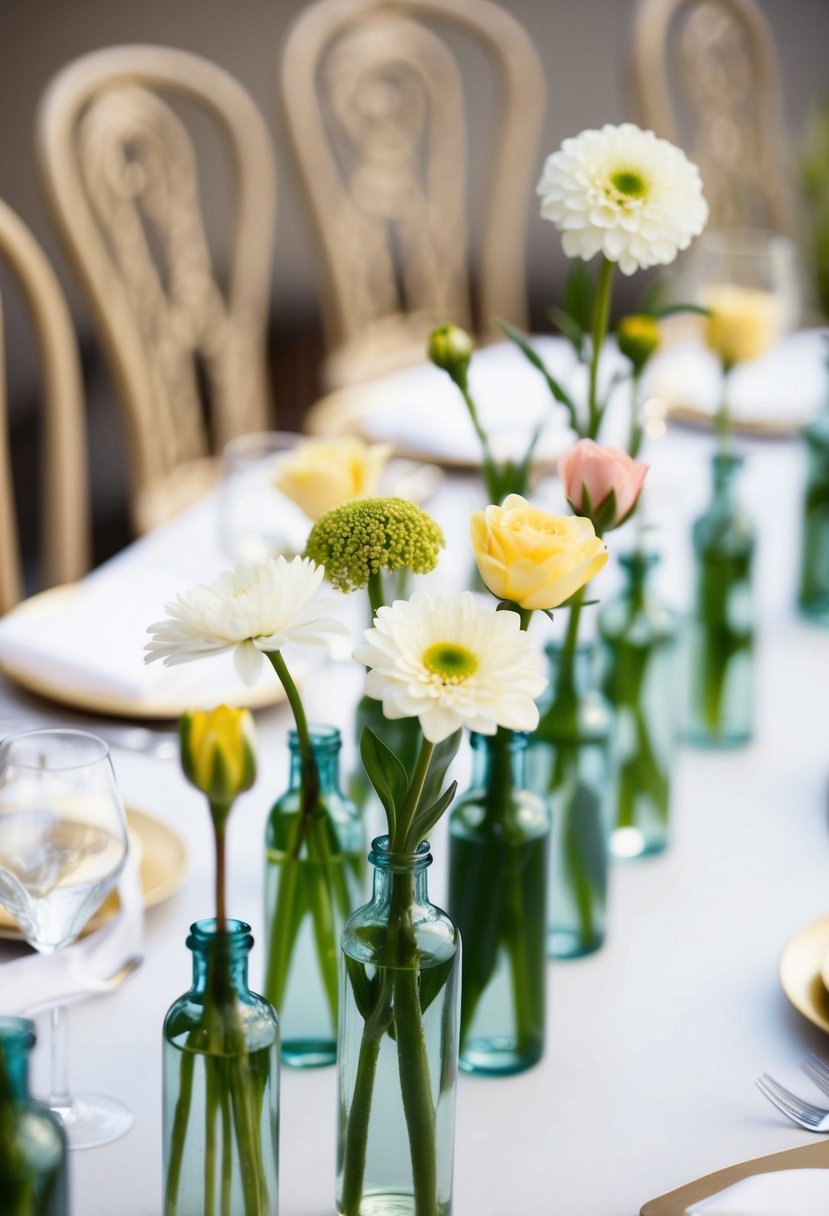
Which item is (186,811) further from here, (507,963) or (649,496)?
(649,496)

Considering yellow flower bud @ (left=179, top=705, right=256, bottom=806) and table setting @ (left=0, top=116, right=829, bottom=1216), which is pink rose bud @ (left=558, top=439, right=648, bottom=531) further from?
yellow flower bud @ (left=179, top=705, right=256, bottom=806)

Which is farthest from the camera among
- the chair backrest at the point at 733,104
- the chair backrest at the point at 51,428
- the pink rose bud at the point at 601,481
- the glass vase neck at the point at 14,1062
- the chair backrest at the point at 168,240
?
the chair backrest at the point at 733,104

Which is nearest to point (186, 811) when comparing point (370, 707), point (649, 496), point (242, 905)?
point (242, 905)

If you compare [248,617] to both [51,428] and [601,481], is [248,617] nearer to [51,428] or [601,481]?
[601,481]

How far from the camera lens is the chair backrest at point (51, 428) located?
1653mm

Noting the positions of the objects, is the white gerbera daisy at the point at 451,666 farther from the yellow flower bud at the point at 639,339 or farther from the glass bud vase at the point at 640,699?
the glass bud vase at the point at 640,699

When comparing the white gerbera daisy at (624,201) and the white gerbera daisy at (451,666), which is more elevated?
the white gerbera daisy at (624,201)

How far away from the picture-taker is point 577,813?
96cm

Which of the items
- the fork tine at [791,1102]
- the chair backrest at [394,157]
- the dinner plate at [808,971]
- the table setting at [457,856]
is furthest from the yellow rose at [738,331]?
the chair backrest at [394,157]

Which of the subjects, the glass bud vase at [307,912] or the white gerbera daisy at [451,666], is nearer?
the white gerbera daisy at [451,666]

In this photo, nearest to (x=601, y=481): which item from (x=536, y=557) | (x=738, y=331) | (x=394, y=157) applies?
(x=536, y=557)

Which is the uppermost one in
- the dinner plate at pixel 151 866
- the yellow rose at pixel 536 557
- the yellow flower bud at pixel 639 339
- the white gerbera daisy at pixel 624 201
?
the white gerbera daisy at pixel 624 201

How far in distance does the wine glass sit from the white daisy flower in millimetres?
118

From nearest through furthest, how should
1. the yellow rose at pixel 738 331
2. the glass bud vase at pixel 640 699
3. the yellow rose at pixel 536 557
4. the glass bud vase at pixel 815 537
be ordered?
the yellow rose at pixel 536 557, the glass bud vase at pixel 640 699, the yellow rose at pixel 738 331, the glass bud vase at pixel 815 537
